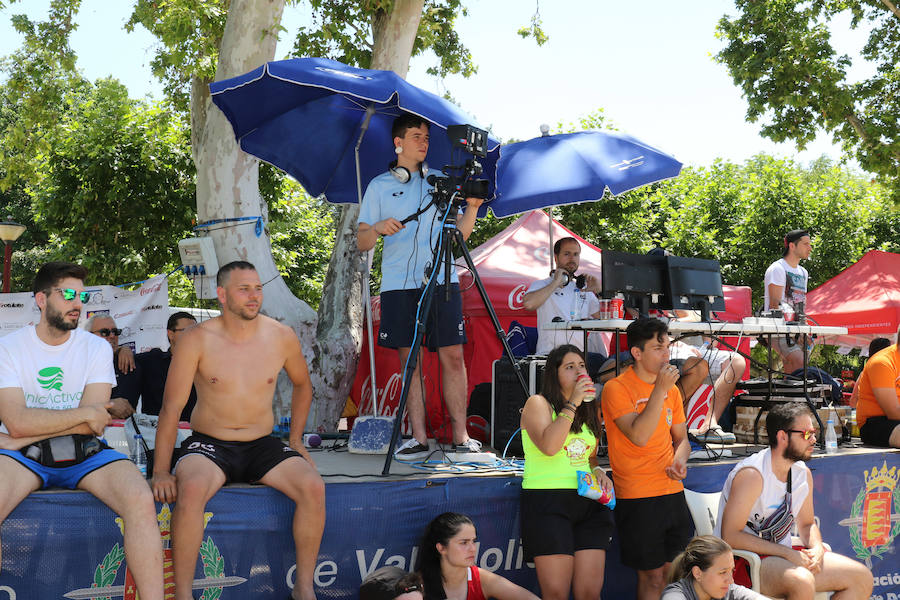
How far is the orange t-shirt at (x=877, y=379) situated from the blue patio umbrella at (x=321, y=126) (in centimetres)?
335

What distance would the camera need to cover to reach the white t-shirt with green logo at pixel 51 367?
374cm

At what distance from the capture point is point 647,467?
4.53 meters

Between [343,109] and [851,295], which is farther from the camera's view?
[851,295]

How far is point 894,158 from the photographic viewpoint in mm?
12969

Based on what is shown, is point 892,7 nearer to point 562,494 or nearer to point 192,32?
point 192,32

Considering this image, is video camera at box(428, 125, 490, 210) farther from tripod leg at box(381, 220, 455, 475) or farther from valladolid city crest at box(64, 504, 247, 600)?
valladolid city crest at box(64, 504, 247, 600)

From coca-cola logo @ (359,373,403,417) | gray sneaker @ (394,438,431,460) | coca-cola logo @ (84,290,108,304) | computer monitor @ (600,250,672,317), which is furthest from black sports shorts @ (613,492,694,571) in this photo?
coca-cola logo @ (84,290,108,304)

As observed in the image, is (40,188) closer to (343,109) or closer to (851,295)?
(343,109)

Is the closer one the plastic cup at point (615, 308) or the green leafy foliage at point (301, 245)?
the plastic cup at point (615, 308)

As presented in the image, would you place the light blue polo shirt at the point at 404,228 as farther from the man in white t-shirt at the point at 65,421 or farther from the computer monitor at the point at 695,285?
the man in white t-shirt at the point at 65,421

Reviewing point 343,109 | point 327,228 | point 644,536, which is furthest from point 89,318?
point 327,228

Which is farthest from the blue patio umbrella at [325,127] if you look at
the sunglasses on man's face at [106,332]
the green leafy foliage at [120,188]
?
the green leafy foliage at [120,188]

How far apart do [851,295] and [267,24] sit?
10.8 metres

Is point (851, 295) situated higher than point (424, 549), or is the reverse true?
point (851, 295)
